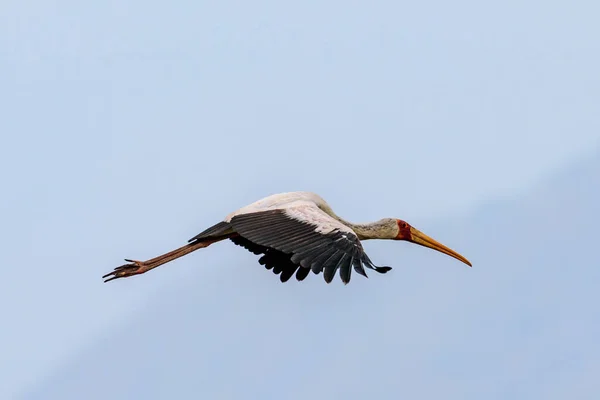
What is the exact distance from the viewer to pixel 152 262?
25.7 meters

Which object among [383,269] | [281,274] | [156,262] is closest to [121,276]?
[156,262]

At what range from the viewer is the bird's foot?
25734 millimetres

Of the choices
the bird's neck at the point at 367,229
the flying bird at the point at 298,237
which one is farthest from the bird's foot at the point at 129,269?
the bird's neck at the point at 367,229

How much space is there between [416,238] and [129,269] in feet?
16.1

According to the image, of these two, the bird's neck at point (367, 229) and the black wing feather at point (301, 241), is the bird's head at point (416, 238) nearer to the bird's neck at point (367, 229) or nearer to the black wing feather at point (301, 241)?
the bird's neck at point (367, 229)

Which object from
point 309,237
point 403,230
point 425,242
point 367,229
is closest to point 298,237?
point 309,237

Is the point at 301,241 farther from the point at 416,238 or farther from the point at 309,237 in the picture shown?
the point at 416,238

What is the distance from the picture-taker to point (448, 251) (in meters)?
26.3

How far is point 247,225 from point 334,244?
211 centimetres

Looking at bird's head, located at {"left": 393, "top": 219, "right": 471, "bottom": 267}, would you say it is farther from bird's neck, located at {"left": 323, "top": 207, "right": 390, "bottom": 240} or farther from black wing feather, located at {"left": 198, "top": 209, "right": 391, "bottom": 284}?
black wing feather, located at {"left": 198, "top": 209, "right": 391, "bottom": 284}

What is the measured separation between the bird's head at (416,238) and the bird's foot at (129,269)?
426 centimetres

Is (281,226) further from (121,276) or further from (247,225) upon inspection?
(121,276)

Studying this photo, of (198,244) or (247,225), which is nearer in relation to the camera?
(247,225)

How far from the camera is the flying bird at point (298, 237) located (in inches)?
829
